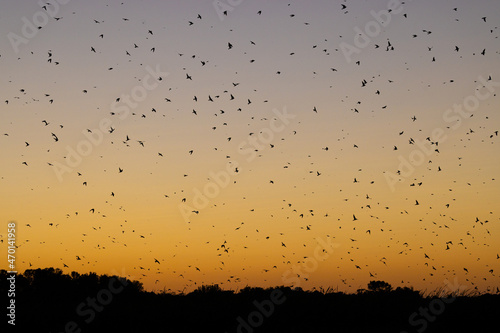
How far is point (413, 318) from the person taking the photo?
69.6 ft

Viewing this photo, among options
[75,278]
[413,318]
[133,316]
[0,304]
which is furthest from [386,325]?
[75,278]

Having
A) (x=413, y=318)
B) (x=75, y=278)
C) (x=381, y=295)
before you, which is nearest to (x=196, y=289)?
(x=381, y=295)

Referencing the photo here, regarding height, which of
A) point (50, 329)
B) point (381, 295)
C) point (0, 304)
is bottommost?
point (381, 295)

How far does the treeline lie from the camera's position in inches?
833

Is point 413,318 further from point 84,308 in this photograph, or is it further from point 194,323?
point 84,308

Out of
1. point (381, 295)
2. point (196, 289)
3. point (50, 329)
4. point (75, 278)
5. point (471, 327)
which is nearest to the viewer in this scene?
point (471, 327)

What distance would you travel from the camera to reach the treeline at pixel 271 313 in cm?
2116

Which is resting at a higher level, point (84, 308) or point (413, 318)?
point (84, 308)

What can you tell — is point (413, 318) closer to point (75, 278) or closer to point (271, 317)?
point (271, 317)

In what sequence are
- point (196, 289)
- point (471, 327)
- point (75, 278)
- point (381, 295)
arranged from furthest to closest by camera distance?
point (75, 278) < point (196, 289) < point (381, 295) < point (471, 327)

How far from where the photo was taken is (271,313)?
21938mm

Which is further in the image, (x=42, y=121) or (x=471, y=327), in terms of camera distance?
(x=42, y=121)

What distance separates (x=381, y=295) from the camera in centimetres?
2420

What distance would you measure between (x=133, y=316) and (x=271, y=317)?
4.80 metres
